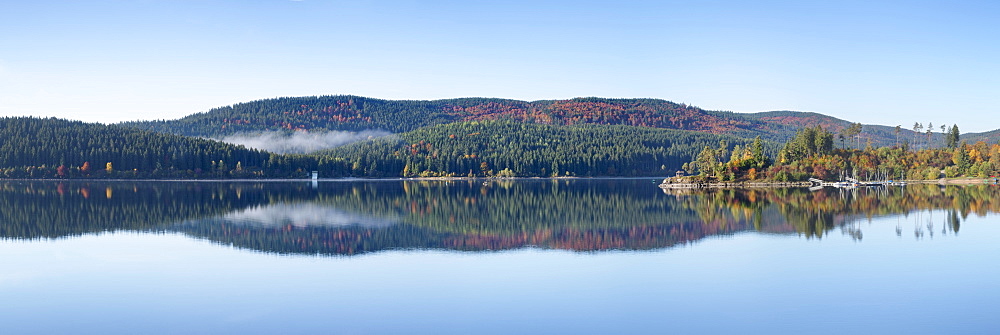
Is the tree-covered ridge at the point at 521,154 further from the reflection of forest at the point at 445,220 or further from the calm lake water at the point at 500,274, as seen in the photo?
the calm lake water at the point at 500,274

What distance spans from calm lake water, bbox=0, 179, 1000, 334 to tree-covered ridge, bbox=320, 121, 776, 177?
117662 millimetres

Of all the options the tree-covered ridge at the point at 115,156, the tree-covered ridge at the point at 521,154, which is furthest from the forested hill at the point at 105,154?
the tree-covered ridge at the point at 521,154

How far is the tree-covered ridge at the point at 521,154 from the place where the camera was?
16362cm

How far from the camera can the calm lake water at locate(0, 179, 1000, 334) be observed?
59.7ft

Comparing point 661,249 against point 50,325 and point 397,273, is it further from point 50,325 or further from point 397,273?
point 50,325

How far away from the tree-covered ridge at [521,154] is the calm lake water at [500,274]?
11766 centimetres

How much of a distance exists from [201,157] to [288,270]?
124590 millimetres

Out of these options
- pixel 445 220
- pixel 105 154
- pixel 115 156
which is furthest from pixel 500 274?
pixel 105 154

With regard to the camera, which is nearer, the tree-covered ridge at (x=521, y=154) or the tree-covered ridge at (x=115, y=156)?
the tree-covered ridge at (x=115, y=156)

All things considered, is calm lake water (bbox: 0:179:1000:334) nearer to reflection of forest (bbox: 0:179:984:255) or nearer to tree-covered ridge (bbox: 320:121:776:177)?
reflection of forest (bbox: 0:179:984:255)

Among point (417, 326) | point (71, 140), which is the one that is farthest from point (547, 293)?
point (71, 140)

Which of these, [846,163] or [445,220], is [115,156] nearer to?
[445,220]

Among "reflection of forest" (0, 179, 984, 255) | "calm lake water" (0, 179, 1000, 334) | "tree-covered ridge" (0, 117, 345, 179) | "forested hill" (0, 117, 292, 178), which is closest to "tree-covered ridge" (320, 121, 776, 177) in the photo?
"tree-covered ridge" (0, 117, 345, 179)

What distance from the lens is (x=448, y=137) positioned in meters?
193
